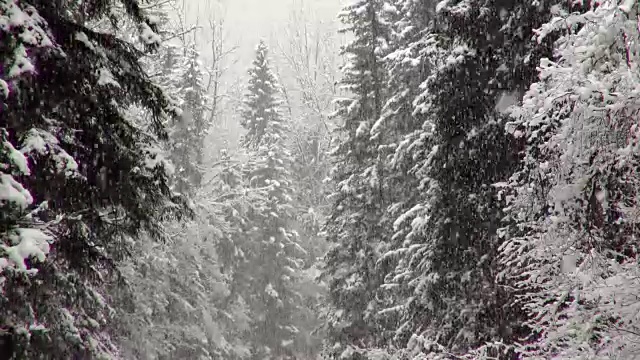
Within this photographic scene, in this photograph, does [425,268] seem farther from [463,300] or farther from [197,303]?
[197,303]

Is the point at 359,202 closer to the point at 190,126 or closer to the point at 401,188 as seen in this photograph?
the point at 401,188

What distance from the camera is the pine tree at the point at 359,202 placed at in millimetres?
16922

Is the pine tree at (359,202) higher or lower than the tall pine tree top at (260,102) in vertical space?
lower

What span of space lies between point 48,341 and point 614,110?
6.60m

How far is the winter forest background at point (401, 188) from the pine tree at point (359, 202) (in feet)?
0.23

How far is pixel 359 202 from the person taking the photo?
1739 centimetres

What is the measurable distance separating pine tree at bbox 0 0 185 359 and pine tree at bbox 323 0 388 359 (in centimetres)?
1006

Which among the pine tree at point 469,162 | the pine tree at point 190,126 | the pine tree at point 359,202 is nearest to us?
the pine tree at point 469,162

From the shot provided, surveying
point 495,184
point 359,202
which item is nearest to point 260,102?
point 359,202

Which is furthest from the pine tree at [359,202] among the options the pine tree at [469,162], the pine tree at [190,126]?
the pine tree at [190,126]

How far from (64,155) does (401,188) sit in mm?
11394

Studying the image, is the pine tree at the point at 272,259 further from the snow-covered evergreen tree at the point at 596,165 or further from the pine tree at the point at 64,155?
the snow-covered evergreen tree at the point at 596,165

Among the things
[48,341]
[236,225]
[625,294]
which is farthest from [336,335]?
[625,294]

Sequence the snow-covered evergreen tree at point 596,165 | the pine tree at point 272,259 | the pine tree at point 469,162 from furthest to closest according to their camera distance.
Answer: the pine tree at point 272,259
the pine tree at point 469,162
the snow-covered evergreen tree at point 596,165
